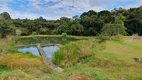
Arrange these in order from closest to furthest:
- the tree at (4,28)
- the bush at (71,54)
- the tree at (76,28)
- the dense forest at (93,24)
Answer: the bush at (71,54) < the tree at (4,28) < the dense forest at (93,24) < the tree at (76,28)

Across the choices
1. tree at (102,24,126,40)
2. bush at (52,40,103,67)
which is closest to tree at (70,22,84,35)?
tree at (102,24,126,40)

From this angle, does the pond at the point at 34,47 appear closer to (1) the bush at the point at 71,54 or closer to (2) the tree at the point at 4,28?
(2) the tree at the point at 4,28


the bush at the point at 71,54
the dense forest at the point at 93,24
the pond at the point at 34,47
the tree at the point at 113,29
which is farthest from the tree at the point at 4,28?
the bush at the point at 71,54

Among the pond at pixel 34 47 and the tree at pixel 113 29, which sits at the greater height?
the tree at pixel 113 29

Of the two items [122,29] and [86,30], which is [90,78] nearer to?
[122,29]

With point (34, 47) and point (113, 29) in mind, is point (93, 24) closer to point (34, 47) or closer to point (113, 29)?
point (113, 29)

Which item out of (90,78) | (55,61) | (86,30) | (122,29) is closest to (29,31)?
(86,30)

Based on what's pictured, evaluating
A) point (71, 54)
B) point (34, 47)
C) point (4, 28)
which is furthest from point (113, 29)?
point (4, 28)

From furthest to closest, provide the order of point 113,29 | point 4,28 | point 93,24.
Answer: point 93,24
point 4,28
point 113,29

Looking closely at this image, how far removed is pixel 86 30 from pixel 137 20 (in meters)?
9.56

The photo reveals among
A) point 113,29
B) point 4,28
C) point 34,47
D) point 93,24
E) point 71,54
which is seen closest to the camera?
point 71,54

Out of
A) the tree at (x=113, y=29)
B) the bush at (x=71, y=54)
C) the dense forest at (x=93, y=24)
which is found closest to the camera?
the bush at (x=71, y=54)

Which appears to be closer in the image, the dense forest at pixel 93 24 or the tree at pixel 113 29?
the tree at pixel 113 29

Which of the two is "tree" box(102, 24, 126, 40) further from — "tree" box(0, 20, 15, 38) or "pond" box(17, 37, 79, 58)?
"tree" box(0, 20, 15, 38)
